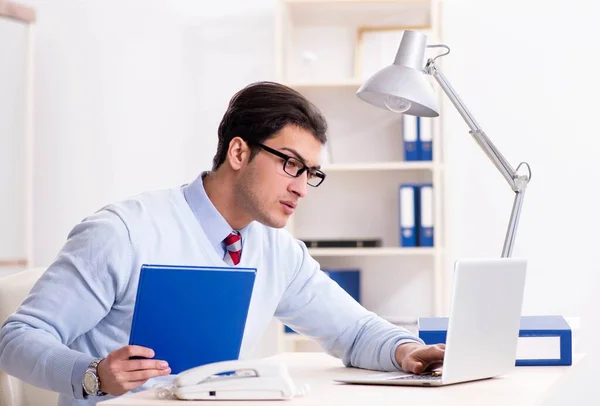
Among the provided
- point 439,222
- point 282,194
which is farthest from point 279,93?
point 439,222

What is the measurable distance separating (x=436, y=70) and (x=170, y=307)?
1.01 m

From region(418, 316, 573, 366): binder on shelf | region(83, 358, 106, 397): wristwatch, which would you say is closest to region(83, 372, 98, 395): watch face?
region(83, 358, 106, 397): wristwatch

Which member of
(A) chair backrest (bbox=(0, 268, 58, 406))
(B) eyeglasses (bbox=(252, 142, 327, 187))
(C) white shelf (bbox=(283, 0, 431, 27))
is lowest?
(A) chair backrest (bbox=(0, 268, 58, 406))

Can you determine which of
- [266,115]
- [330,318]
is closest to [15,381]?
[330,318]

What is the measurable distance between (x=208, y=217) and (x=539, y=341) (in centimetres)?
78

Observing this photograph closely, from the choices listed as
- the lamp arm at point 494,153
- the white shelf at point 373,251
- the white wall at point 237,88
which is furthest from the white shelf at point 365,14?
the lamp arm at point 494,153

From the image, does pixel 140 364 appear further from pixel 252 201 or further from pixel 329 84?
pixel 329 84

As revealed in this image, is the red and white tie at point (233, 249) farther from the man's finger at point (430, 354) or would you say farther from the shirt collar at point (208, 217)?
the man's finger at point (430, 354)

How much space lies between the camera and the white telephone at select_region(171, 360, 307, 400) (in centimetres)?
144

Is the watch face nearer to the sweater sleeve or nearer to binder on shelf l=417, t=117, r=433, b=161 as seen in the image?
the sweater sleeve

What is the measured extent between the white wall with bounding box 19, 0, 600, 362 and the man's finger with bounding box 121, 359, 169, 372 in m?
2.44

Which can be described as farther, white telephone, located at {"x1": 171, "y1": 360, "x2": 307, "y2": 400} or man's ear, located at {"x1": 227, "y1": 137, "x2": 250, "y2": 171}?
man's ear, located at {"x1": 227, "y1": 137, "x2": 250, "y2": 171}

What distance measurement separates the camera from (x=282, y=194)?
2010mm

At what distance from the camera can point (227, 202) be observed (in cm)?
206
